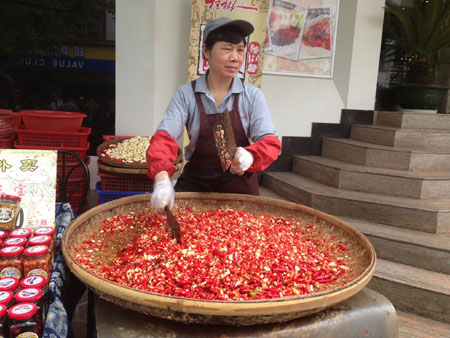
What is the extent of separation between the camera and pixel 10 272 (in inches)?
45.9

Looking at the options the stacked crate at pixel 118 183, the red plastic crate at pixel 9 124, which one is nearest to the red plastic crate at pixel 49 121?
the red plastic crate at pixel 9 124

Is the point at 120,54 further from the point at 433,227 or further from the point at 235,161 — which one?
the point at 433,227

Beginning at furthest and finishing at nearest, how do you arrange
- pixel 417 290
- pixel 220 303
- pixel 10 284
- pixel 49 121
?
pixel 49 121 < pixel 417 290 < pixel 10 284 < pixel 220 303

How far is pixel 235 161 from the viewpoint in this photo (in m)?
1.60

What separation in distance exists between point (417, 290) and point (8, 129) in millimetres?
4038

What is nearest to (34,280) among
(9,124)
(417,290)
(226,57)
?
(226,57)

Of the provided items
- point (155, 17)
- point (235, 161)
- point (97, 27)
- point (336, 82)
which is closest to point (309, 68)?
point (336, 82)

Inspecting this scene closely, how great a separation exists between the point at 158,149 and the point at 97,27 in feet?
13.1

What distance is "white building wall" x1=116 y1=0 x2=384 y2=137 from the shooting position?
417cm

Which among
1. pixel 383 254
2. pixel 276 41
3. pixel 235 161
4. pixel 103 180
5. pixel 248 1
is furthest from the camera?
pixel 276 41

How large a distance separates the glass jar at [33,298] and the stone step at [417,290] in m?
2.50

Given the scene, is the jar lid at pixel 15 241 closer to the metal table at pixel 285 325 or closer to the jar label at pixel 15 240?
the jar label at pixel 15 240

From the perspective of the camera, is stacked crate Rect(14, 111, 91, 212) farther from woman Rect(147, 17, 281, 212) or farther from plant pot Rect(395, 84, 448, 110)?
plant pot Rect(395, 84, 448, 110)

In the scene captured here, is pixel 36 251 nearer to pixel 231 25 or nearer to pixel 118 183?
pixel 231 25
